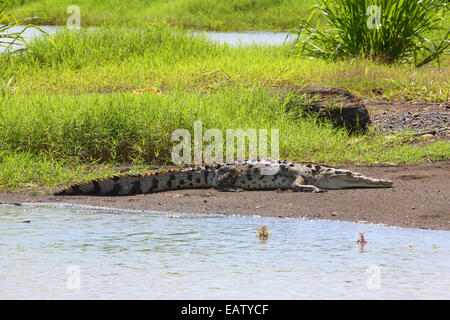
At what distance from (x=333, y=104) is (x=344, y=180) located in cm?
298

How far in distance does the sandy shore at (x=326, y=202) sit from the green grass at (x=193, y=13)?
21.9m

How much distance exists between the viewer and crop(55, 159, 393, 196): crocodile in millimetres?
7207

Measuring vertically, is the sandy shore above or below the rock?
below

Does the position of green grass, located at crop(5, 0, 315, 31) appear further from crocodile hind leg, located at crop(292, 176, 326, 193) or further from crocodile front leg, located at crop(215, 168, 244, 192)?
crocodile hind leg, located at crop(292, 176, 326, 193)

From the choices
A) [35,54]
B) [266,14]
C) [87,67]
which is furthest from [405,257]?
[266,14]

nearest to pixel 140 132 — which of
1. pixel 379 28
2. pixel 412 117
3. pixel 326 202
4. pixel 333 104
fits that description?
pixel 326 202

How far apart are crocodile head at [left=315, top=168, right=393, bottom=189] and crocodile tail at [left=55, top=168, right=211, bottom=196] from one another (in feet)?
3.88

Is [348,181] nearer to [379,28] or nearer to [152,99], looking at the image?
[152,99]

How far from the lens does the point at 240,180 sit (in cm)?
754

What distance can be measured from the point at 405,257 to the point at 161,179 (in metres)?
3.15

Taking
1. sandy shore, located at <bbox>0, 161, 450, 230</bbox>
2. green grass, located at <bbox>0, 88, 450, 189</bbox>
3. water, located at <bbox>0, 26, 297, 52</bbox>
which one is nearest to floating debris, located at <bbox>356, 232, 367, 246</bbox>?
sandy shore, located at <bbox>0, 161, 450, 230</bbox>

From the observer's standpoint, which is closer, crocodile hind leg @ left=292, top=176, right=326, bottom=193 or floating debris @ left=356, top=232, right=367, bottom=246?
floating debris @ left=356, top=232, right=367, bottom=246
